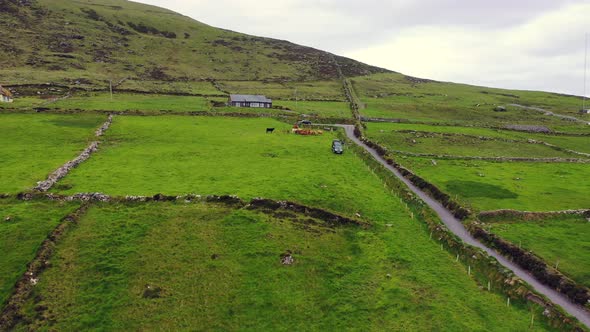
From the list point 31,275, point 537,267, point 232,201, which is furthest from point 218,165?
point 537,267

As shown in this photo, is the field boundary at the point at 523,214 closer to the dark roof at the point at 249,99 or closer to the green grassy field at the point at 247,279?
the green grassy field at the point at 247,279

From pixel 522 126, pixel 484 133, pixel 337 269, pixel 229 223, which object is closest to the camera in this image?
pixel 337 269

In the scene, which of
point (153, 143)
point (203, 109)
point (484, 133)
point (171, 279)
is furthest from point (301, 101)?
point (171, 279)

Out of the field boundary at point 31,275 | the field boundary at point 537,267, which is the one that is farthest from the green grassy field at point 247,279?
the field boundary at point 537,267

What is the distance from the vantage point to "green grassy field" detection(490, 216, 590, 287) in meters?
36.0

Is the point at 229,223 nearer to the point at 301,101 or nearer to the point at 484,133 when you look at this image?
the point at 484,133

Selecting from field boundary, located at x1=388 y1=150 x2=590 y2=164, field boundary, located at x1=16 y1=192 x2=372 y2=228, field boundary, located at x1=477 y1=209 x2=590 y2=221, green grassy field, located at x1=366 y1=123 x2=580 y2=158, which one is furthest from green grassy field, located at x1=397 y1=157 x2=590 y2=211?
field boundary, located at x1=16 y1=192 x2=372 y2=228

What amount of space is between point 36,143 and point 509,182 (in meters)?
81.6

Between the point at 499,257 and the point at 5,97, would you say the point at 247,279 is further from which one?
the point at 5,97

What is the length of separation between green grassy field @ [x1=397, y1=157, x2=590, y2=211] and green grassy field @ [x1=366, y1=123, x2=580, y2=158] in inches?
328

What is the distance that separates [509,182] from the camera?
63062mm

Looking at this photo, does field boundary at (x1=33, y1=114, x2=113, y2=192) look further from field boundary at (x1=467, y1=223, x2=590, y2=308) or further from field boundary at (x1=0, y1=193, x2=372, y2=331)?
field boundary at (x1=467, y1=223, x2=590, y2=308)

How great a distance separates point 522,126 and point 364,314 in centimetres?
11558

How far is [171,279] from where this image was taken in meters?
33.6
